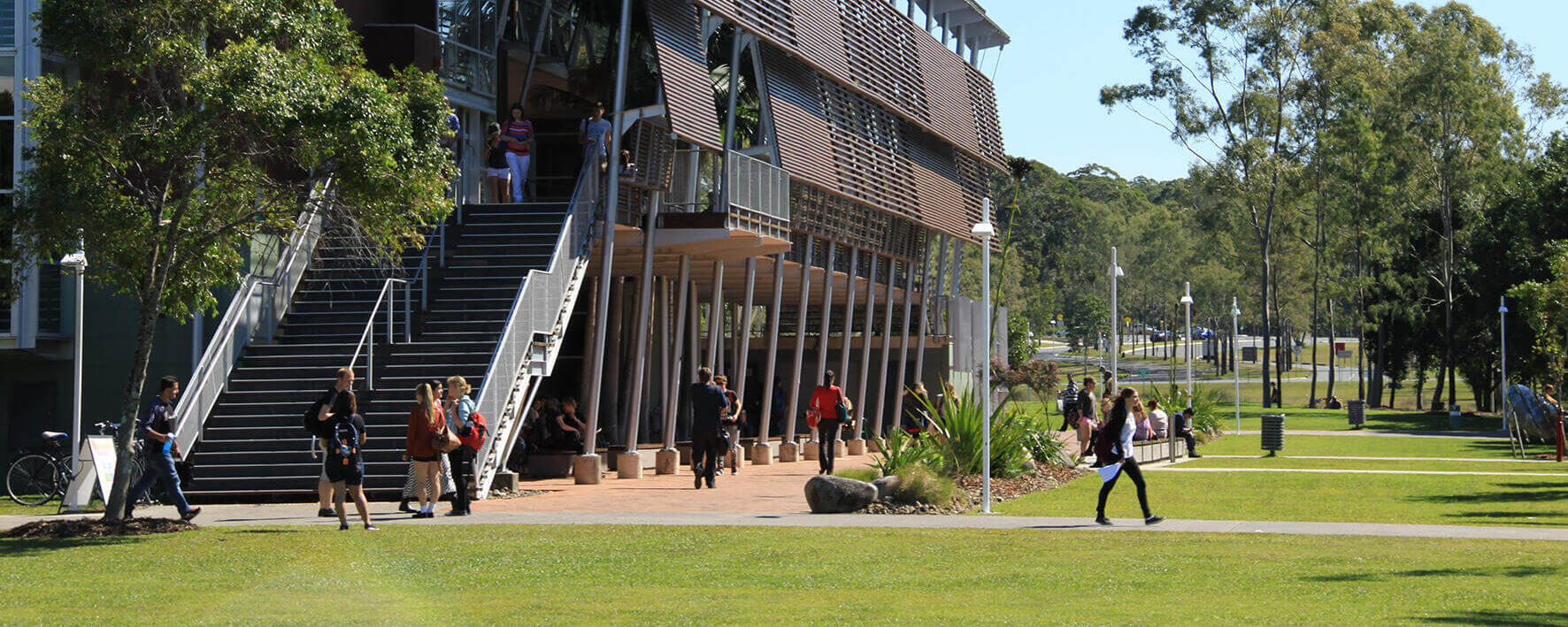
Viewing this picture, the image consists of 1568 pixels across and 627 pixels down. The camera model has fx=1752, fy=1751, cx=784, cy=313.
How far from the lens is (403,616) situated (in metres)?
9.95

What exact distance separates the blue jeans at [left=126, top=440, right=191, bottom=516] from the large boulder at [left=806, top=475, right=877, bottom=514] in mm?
6044

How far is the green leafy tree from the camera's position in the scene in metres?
15.3

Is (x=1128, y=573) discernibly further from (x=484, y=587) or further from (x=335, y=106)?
(x=335, y=106)

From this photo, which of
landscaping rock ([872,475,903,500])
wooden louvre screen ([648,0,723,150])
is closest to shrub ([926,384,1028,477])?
landscaping rock ([872,475,903,500])

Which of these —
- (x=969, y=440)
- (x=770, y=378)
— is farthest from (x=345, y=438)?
(x=770, y=378)

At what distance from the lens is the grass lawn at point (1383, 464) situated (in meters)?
28.2

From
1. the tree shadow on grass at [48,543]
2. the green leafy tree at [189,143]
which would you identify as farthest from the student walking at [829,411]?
the tree shadow on grass at [48,543]

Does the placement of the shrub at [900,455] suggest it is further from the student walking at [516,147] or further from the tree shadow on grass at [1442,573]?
the student walking at [516,147]

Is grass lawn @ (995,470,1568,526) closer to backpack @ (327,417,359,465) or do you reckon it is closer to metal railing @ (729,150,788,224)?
backpack @ (327,417,359,465)

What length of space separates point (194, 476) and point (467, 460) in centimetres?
390

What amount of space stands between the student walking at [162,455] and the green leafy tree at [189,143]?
573 millimetres

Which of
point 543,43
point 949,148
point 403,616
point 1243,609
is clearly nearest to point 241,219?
point 403,616

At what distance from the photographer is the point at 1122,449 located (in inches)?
655

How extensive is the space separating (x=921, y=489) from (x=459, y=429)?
15.6 feet
